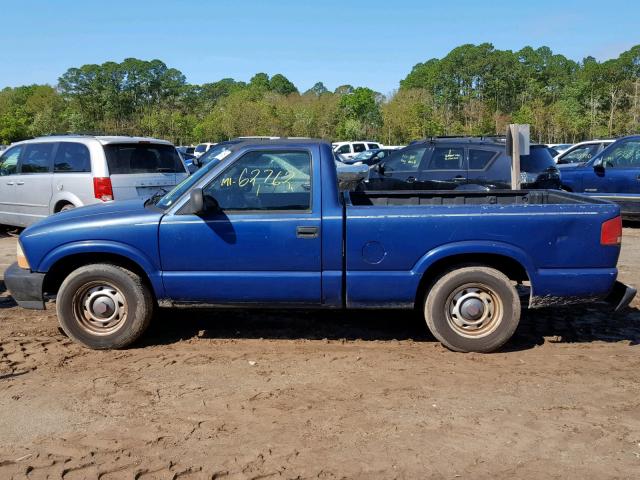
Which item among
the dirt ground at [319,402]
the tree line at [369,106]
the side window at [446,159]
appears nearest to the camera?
the dirt ground at [319,402]

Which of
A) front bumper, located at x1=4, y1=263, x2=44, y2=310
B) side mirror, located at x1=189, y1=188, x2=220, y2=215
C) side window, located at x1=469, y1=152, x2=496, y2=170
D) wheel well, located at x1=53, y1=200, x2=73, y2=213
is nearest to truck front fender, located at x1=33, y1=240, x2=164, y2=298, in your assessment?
front bumper, located at x1=4, y1=263, x2=44, y2=310

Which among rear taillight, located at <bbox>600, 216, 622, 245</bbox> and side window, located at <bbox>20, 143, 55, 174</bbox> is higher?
side window, located at <bbox>20, 143, 55, 174</bbox>

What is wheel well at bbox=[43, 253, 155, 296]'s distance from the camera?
18.0ft

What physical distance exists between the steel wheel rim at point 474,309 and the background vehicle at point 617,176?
8.25 meters

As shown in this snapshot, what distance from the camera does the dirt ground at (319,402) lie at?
3613 millimetres

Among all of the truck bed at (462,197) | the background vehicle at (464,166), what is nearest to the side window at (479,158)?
the background vehicle at (464,166)

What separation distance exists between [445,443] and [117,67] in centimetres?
10951

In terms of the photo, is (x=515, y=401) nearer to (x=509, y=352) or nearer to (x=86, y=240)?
(x=509, y=352)

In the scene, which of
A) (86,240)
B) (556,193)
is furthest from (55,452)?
(556,193)

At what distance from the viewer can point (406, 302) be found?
5312mm

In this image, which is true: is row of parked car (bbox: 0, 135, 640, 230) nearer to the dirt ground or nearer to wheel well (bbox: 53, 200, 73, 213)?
wheel well (bbox: 53, 200, 73, 213)

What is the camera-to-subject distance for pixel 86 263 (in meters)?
5.58

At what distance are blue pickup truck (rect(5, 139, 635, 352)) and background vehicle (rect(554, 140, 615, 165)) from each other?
40.8 ft

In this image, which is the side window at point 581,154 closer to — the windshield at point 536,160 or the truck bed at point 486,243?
the windshield at point 536,160
